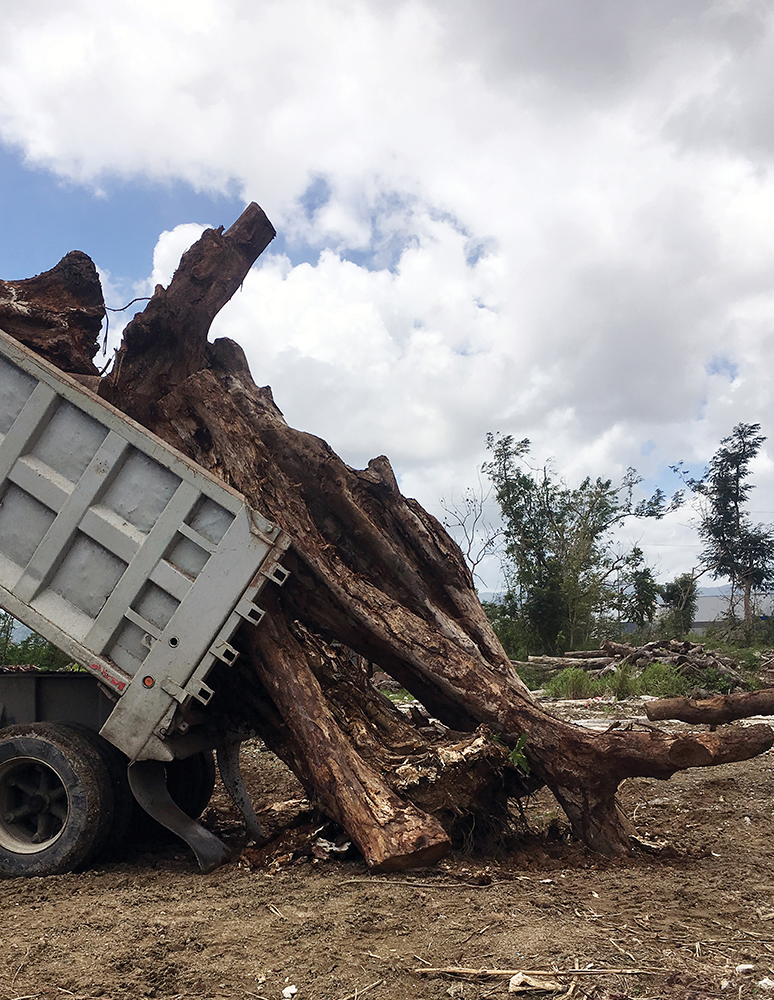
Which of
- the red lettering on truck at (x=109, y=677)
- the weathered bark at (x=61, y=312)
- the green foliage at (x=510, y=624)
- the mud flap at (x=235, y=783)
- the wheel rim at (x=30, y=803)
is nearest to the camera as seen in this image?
the red lettering on truck at (x=109, y=677)

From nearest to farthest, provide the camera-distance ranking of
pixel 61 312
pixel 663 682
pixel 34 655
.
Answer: pixel 61 312, pixel 34 655, pixel 663 682

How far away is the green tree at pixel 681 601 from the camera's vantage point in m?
26.2

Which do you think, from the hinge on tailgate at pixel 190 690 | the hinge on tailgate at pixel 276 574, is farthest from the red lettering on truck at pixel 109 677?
the hinge on tailgate at pixel 276 574

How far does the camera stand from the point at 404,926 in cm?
361

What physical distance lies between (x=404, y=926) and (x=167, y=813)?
2.03 meters

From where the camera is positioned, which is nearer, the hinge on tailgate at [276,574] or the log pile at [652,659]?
the hinge on tailgate at [276,574]

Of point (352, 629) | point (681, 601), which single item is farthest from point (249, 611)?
point (681, 601)

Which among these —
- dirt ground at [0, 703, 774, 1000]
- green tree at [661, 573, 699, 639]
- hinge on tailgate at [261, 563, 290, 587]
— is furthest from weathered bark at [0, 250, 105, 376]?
green tree at [661, 573, 699, 639]

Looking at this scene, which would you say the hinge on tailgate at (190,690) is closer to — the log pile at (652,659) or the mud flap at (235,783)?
the mud flap at (235,783)

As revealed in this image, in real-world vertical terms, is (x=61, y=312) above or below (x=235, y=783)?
above

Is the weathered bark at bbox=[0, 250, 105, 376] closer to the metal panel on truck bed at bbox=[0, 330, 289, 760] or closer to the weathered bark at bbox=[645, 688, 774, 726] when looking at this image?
the metal panel on truck bed at bbox=[0, 330, 289, 760]

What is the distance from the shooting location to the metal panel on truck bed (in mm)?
4840

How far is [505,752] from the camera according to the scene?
16.6 ft

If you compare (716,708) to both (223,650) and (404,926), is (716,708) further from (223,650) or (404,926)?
(223,650)
